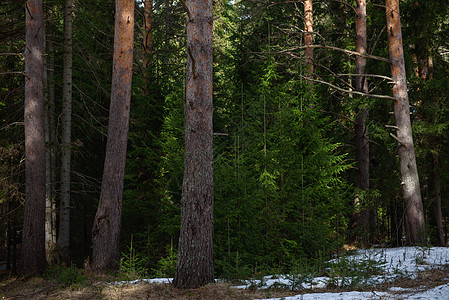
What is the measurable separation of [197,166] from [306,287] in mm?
2798

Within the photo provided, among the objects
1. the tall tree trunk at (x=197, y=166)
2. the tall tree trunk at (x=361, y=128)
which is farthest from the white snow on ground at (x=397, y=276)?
the tall tree trunk at (x=361, y=128)

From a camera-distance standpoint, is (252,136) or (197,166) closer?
(197,166)

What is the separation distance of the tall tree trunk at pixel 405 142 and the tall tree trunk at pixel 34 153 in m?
9.70

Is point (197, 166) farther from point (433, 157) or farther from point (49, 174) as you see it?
point (433, 157)

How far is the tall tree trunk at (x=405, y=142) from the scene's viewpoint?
34.1 ft

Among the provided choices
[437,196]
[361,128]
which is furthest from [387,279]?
[437,196]

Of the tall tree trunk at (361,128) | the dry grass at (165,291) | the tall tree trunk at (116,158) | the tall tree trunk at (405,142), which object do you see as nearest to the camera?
the dry grass at (165,291)

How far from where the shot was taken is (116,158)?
30.5 feet

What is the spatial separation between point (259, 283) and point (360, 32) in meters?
9.73

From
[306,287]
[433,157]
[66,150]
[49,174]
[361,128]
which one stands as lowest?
[306,287]

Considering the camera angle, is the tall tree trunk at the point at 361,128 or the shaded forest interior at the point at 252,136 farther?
the tall tree trunk at the point at 361,128

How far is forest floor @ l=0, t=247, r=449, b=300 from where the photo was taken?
5.81 m

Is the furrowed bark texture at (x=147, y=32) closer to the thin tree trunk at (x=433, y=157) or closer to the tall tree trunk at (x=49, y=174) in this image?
the tall tree trunk at (x=49, y=174)

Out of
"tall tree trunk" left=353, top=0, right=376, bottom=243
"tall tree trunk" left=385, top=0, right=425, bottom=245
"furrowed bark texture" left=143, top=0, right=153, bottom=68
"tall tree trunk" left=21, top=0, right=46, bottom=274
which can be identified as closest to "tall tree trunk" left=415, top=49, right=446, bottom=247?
"tall tree trunk" left=353, top=0, right=376, bottom=243
